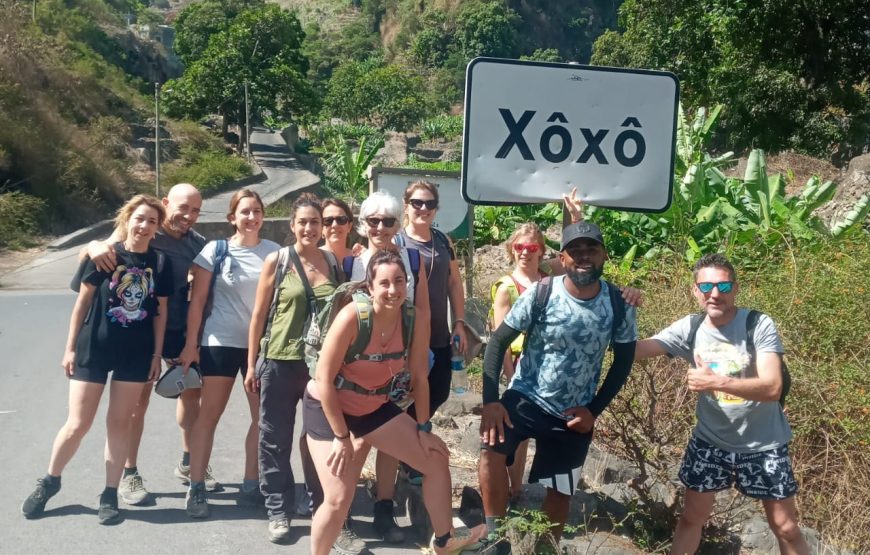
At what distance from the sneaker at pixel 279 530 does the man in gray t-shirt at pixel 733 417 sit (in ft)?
6.36

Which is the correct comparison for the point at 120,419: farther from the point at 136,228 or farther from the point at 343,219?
the point at 343,219

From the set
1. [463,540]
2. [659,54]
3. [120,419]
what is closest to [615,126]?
[463,540]

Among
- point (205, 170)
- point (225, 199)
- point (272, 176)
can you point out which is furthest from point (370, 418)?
point (272, 176)

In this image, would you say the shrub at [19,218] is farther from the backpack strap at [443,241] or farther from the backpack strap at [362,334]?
the backpack strap at [362,334]

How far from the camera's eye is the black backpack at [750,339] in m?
3.90

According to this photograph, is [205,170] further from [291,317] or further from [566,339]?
[566,339]

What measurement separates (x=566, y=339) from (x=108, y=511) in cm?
264

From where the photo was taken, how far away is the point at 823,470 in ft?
16.4

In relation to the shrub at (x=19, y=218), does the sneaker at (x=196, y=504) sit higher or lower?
lower

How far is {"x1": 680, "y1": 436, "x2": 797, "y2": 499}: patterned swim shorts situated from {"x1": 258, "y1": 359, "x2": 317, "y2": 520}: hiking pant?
2.01m

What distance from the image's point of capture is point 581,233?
13.0 feet

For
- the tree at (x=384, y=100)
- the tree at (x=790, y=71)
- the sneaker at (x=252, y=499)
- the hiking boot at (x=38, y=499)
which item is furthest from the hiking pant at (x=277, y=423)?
the tree at (x=384, y=100)

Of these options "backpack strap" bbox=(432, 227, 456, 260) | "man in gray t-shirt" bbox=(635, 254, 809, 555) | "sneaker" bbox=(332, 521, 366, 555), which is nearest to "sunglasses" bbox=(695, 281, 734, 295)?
"man in gray t-shirt" bbox=(635, 254, 809, 555)

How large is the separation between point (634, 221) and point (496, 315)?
543 cm
